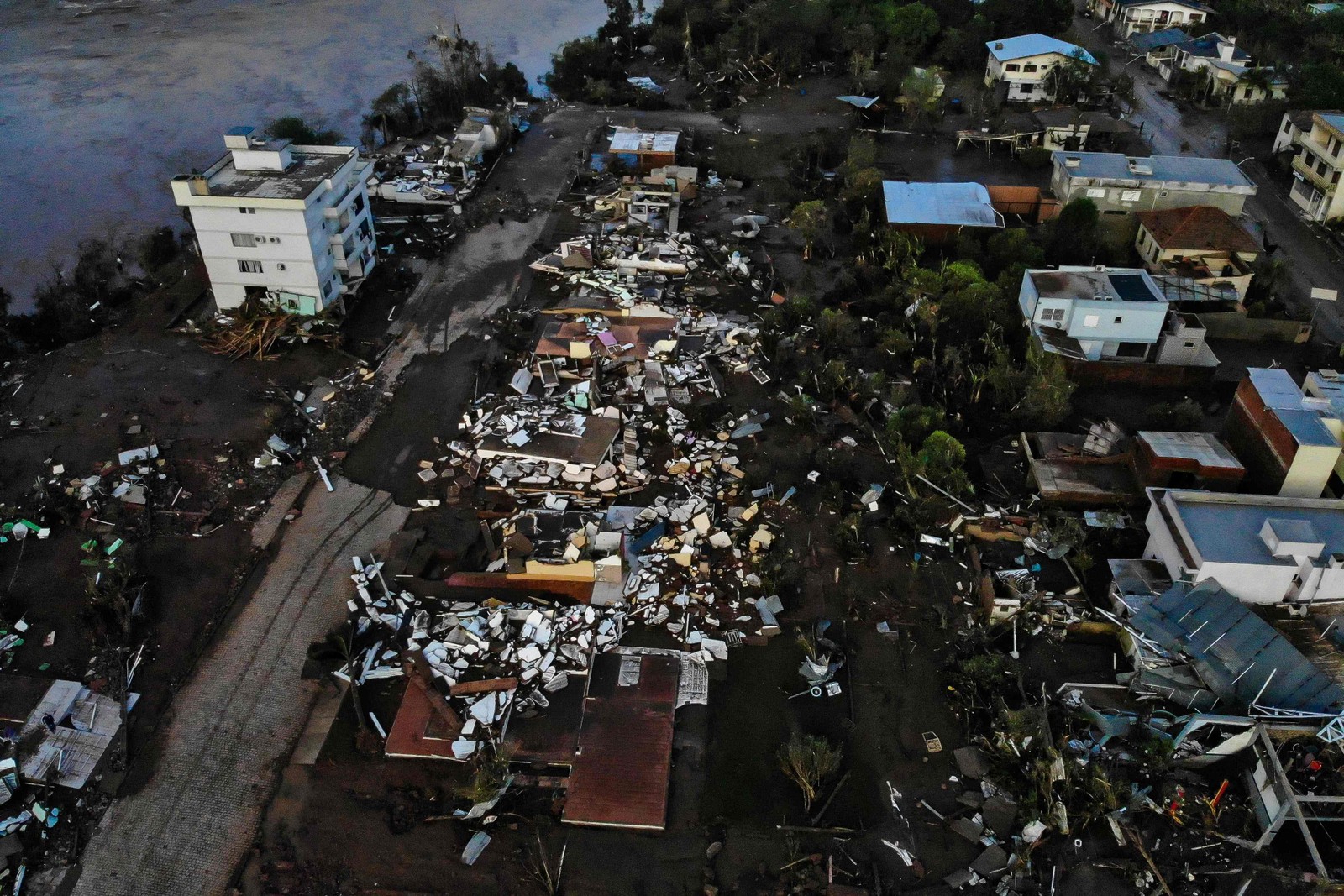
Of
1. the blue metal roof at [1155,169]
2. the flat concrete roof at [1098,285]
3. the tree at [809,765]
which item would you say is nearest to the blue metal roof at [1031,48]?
the blue metal roof at [1155,169]

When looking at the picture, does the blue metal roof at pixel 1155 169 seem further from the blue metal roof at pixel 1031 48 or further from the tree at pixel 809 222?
the blue metal roof at pixel 1031 48

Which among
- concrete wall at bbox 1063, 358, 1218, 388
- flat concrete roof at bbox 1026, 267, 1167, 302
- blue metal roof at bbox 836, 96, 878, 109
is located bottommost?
concrete wall at bbox 1063, 358, 1218, 388

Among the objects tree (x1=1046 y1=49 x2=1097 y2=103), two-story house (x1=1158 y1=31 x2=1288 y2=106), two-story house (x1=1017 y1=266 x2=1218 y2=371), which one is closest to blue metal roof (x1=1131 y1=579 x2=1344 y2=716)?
two-story house (x1=1017 y1=266 x2=1218 y2=371)

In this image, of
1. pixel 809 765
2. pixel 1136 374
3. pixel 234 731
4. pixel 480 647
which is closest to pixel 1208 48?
pixel 1136 374

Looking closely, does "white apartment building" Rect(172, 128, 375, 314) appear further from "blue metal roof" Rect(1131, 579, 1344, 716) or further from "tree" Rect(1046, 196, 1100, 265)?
"blue metal roof" Rect(1131, 579, 1344, 716)

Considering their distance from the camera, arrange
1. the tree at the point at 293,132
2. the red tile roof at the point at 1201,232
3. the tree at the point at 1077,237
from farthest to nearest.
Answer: the tree at the point at 293,132 < the tree at the point at 1077,237 < the red tile roof at the point at 1201,232

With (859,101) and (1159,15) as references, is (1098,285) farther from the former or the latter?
(1159,15)
